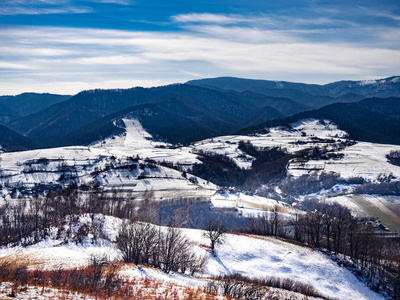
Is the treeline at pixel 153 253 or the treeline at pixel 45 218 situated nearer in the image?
the treeline at pixel 153 253

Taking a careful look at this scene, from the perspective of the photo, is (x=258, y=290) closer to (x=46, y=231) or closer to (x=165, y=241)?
(x=165, y=241)

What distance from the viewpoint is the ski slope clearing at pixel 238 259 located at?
38.9 metres

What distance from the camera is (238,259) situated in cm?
5669

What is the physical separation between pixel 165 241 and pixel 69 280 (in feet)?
86.7

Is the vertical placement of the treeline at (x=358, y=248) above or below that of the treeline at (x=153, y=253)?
below

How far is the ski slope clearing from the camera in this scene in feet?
128

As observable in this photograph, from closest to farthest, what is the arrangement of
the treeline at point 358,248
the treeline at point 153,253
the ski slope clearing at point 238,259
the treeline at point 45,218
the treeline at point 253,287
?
the treeline at point 253,287
the ski slope clearing at point 238,259
the treeline at point 153,253
the treeline at point 358,248
the treeline at point 45,218

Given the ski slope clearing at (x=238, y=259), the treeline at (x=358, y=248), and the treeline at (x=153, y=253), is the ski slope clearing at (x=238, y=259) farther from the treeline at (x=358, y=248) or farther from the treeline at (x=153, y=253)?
the treeline at (x=358, y=248)

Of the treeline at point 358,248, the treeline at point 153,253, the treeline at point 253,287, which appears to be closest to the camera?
the treeline at point 253,287

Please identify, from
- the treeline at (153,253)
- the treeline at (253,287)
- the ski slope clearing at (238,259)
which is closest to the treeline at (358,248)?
the ski slope clearing at (238,259)

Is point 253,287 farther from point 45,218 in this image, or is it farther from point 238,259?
Answer: point 45,218

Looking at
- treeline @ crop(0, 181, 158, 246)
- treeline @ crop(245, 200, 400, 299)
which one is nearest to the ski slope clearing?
treeline @ crop(0, 181, 158, 246)

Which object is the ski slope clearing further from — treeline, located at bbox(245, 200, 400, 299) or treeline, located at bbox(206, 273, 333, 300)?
treeline, located at bbox(245, 200, 400, 299)

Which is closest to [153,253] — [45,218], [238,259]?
[238,259]
